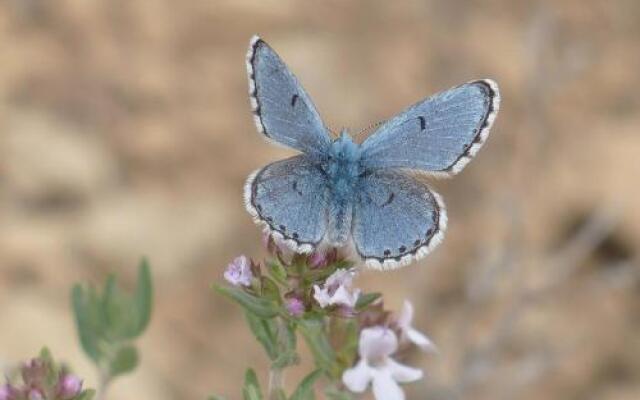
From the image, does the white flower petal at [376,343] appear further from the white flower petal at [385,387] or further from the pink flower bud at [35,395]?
the pink flower bud at [35,395]

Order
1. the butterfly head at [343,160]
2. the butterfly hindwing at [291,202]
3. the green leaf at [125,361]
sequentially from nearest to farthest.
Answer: the butterfly hindwing at [291,202]
the butterfly head at [343,160]
the green leaf at [125,361]

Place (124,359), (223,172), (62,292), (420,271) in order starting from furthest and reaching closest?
(223,172) → (62,292) → (420,271) → (124,359)

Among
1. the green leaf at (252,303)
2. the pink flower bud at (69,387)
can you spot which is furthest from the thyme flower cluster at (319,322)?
the pink flower bud at (69,387)

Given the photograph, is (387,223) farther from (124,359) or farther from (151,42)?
(151,42)

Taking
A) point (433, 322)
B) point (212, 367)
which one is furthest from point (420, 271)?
point (212, 367)

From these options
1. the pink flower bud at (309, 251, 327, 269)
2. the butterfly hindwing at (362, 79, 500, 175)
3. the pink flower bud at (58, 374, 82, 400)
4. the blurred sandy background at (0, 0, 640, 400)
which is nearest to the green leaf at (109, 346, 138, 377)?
the pink flower bud at (58, 374, 82, 400)

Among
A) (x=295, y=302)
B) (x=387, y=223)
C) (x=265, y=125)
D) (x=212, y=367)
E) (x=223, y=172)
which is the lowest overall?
(x=295, y=302)
